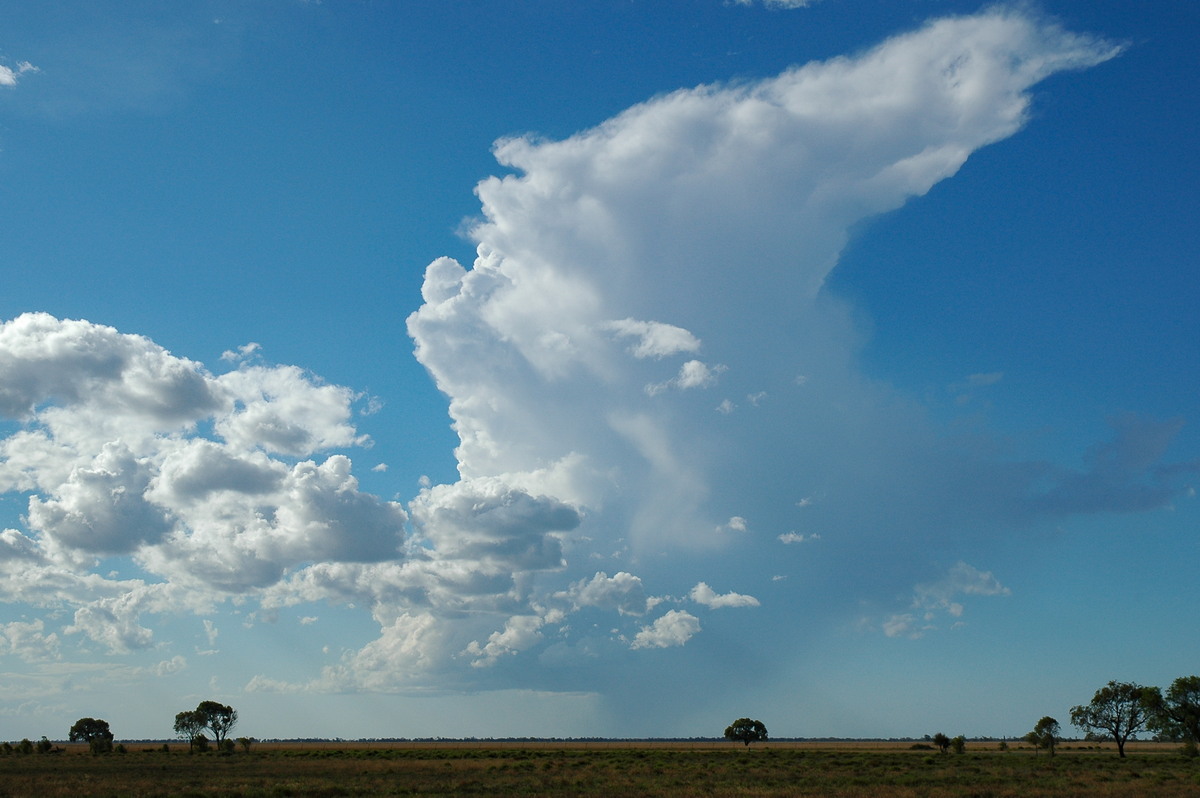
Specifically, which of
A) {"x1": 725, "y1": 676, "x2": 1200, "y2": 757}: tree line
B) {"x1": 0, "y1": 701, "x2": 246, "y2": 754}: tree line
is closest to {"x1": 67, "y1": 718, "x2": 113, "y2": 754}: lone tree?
{"x1": 0, "y1": 701, "x2": 246, "y2": 754}: tree line

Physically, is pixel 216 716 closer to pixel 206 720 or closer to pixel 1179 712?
pixel 206 720

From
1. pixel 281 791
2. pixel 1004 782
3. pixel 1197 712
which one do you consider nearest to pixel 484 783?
pixel 281 791

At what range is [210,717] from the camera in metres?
150

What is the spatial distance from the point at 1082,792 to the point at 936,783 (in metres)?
9.69

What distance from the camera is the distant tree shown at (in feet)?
337

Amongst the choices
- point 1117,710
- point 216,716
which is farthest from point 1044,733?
point 216,716

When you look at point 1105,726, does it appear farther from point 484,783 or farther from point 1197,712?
point 484,783

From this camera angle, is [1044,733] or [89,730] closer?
[1044,733]

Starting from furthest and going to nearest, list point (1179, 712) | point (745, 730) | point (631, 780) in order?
point (745, 730), point (1179, 712), point (631, 780)

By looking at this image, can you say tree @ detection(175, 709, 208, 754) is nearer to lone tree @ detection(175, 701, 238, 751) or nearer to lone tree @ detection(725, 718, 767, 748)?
lone tree @ detection(175, 701, 238, 751)

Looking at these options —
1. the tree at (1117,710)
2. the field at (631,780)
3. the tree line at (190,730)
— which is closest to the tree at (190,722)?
the tree line at (190,730)

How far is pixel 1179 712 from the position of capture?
104 m

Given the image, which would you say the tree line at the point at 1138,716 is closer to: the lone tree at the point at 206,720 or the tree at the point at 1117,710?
Answer: the tree at the point at 1117,710

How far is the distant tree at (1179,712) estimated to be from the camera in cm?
10262
